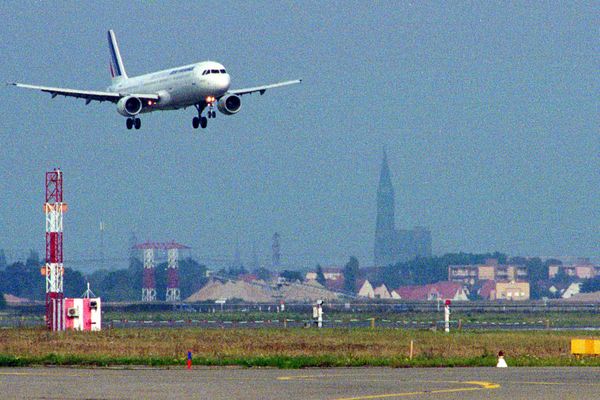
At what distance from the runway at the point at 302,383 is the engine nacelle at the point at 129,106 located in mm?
49617

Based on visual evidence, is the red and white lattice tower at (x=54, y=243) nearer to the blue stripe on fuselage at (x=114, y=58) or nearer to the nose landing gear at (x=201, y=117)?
the nose landing gear at (x=201, y=117)

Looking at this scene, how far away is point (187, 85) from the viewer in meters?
92.2

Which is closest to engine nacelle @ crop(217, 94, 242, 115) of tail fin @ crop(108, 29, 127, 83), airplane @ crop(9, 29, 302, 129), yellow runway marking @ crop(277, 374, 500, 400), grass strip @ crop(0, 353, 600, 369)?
airplane @ crop(9, 29, 302, 129)

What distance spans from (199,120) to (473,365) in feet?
161

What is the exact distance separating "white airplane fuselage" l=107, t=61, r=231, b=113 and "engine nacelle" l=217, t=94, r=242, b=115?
49 cm

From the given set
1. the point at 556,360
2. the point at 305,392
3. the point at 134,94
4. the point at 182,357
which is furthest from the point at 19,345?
the point at 134,94

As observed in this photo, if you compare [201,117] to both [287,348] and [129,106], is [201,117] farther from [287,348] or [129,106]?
[287,348]

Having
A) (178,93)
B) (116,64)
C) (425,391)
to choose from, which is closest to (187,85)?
(178,93)

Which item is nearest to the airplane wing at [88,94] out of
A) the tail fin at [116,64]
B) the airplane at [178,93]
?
the airplane at [178,93]

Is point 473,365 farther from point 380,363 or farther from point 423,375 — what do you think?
point 423,375

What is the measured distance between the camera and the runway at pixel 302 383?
115ft

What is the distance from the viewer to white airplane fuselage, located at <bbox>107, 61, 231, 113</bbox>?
299 feet

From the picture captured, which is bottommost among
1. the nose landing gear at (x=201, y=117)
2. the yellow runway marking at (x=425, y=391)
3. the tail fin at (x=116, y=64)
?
the yellow runway marking at (x=425, y=391)

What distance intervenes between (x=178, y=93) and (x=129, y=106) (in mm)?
4591
